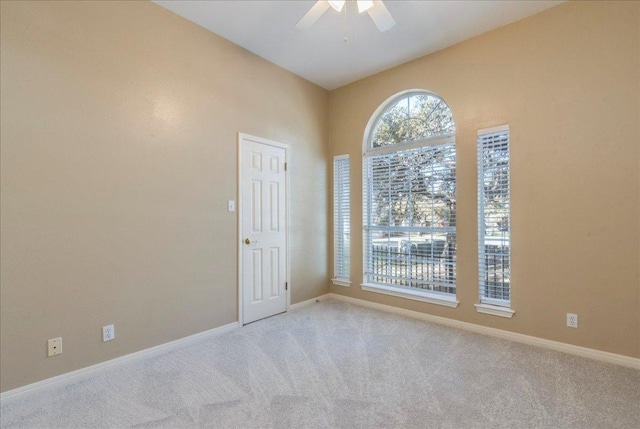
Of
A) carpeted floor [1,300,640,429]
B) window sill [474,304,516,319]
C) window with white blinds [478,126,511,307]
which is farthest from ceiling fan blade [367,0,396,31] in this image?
window sill [474,304,516,319]

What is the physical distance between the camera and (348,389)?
7.05 ft

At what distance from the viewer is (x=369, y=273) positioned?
4184 mm

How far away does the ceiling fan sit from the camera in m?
2.14

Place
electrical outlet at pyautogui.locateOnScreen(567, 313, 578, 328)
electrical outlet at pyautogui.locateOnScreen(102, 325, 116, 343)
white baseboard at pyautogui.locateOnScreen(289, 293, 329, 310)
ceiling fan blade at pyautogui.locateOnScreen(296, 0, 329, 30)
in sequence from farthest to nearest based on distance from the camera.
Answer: white baseboard at pyautogui.locateOnScreen(289, 293, 329, 310), electrical outlet at pyautogui.locateOnScreen(567, 313, 578, 328), electrical outlet at pyautogui.locateOnScreen(102, 325, 116, 343), ceiling fan blade at pyautogui.locateOnScreen(296, 0, 329, 30)

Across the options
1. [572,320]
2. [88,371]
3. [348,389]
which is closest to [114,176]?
[88,371]

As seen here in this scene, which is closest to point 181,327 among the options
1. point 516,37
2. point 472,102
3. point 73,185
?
point 73,185

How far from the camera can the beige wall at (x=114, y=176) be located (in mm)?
2121

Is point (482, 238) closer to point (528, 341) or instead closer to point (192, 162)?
point (528, 341)

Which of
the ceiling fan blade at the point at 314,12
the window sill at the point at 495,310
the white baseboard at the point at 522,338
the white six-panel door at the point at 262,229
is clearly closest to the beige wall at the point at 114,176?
the white six-panel door at the point at 262,229

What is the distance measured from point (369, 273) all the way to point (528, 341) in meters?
1.85

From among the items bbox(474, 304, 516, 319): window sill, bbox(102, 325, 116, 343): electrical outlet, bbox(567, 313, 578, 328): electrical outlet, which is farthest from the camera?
bbox(474, 304, 516, 319): window sill

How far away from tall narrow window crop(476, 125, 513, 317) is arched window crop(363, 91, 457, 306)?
0.29 metres

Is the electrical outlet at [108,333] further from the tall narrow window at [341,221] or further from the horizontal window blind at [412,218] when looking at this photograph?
the horizontal window blind at [412,218]

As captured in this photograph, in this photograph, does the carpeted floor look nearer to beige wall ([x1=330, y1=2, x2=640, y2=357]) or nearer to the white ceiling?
beige wall ([x1=330, y1=2, x2=640, y2=357])
